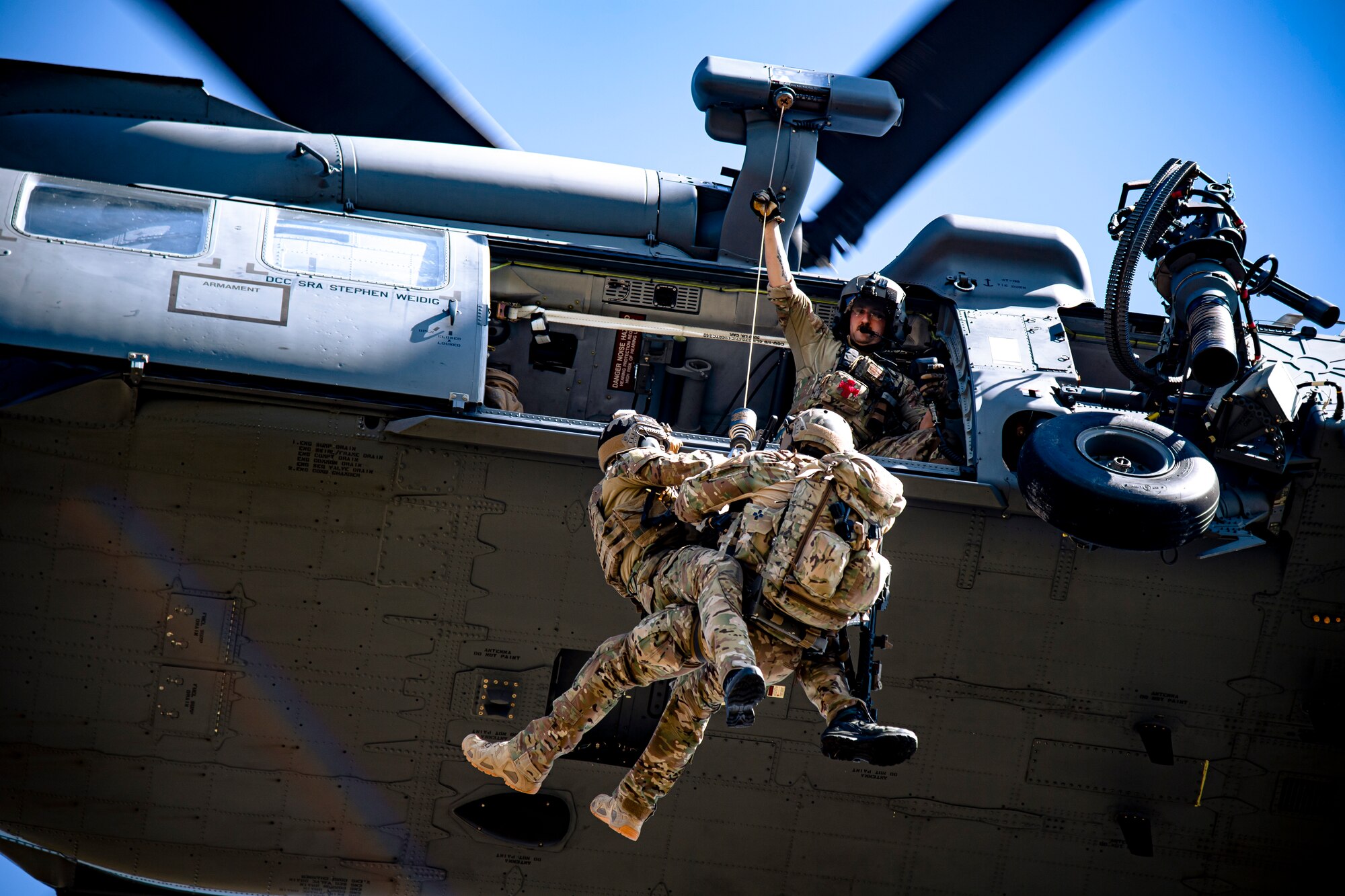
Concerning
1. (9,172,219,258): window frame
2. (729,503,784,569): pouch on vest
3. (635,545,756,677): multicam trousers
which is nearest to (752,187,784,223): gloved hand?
(729,503,784,569): pouch on vest

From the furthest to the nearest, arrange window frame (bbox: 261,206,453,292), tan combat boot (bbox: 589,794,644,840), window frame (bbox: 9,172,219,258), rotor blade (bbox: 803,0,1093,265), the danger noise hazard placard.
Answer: the danger noise hazard placard, rotor blade (bbox: 803,0,1093,265), window frame (bbox: 261,206,453,292), window frame (bbox: 9,172,219,258), tan combat boot (bbox: 589,794,644,840)

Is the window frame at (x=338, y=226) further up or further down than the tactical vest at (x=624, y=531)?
further up

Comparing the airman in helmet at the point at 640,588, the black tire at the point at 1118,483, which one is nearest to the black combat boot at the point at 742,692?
the airman in helmet at the point at 640,588

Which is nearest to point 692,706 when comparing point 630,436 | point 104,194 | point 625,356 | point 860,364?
point 630,436

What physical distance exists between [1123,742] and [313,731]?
163 inches

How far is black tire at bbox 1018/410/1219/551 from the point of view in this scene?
5473 millimetres

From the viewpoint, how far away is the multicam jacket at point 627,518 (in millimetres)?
5312

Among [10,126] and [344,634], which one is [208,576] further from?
[10,126]

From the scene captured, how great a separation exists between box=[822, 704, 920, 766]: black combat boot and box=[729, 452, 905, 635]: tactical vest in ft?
1.51

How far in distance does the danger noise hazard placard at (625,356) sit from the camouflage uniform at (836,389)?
102 centimetres

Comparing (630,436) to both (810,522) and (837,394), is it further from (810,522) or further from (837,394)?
(837,394)

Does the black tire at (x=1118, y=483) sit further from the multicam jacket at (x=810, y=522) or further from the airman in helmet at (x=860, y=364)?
the airman in helmet at (x=860, y=364)

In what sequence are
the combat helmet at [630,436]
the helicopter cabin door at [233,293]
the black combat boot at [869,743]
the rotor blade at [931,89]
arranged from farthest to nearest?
the rotor blade at [931,89], the helicopter cabin door at [233,293], the combat helmet at [630,436], the black combat boot at [869,743]

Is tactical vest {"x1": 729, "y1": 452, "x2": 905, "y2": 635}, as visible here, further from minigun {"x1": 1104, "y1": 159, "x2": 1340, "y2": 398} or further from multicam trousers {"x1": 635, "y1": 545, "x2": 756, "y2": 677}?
minigun {"x1": 1104, "y1": 159, "x2": 1340, "y2": 398}
